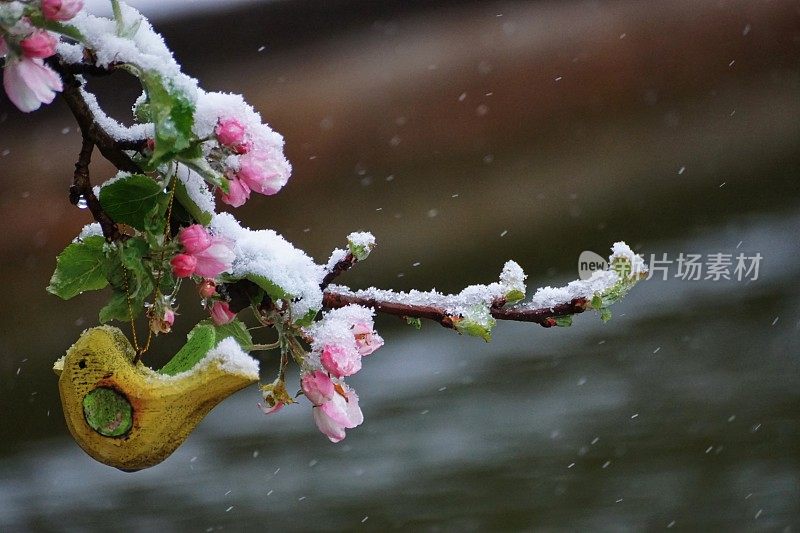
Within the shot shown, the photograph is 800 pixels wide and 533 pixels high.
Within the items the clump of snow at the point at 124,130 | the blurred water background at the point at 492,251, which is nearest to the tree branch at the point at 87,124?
the clump of snow at the point at 124,130

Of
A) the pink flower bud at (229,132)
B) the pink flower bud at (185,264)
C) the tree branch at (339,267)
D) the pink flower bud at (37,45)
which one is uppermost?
the pink flower bud at (37,45)

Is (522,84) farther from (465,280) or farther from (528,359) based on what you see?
(528,359)

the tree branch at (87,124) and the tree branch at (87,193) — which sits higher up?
the tree branch at (87,124)

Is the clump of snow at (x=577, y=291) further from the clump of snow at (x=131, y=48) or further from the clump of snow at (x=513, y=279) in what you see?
the clump of snow at (x=131, y=48)

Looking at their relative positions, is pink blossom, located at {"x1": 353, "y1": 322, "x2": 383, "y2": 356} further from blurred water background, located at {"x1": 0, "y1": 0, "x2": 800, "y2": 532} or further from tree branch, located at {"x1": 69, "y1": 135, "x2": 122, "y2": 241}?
blurred water background, located at {"x1": 0, "y1": 0, "x2": 800, "y2": 532}

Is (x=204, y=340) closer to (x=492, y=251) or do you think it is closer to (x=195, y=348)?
(x=195, y=348)

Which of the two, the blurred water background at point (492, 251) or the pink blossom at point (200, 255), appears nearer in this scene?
the pink blossom at point (200, 255)
